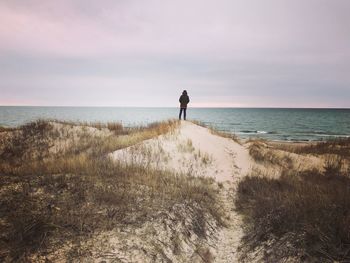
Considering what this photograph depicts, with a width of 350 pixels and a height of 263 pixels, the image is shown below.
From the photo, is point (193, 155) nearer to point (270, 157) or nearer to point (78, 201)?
point (270, 157)

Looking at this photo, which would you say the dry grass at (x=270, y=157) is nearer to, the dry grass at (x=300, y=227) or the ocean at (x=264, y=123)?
the dry grass at (x=300, y=227)

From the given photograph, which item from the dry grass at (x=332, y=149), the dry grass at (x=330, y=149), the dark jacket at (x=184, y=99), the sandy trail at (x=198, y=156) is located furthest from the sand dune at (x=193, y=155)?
the dry grass at (x=332, y=149)

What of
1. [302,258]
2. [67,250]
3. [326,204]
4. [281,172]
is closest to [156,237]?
[67,250]

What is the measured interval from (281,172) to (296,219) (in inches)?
257

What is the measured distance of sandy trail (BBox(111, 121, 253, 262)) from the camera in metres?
11.6

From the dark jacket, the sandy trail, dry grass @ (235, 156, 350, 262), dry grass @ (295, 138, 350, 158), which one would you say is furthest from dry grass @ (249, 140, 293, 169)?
the dark jacket

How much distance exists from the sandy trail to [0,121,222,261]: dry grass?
3.30ft

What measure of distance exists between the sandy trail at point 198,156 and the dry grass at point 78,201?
3.30 feet

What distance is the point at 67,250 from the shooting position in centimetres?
473

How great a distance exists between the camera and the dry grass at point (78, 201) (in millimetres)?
4930

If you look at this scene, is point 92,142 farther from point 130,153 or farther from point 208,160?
point 208,160

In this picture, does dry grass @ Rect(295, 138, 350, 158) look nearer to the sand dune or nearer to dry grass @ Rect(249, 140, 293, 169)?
dry grass @ Rect(249, 140, 293, 169)

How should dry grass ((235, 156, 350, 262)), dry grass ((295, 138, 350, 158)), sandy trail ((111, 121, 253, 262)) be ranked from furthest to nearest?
dry grass ((295, 138, 350, 158)) → sandy trail ((111, 121, 253, 262)) → dry grass ((235, 156, 350, 262))

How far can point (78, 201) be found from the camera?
636 cm
